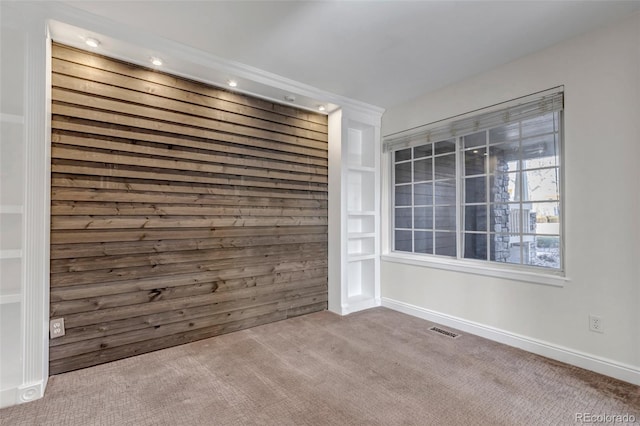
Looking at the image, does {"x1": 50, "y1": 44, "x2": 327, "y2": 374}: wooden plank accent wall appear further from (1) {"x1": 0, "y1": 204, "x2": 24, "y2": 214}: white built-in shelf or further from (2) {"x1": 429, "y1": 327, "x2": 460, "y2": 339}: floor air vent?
(2) {"x1": 429, "y1": 327, "x2": 460, "y2": 339}: floor air vent

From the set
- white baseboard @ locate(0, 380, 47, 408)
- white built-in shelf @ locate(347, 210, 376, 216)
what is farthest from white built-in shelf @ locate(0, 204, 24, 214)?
white built-in shelf @ locate(347, 210, 376, 216)

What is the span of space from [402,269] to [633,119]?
242cm

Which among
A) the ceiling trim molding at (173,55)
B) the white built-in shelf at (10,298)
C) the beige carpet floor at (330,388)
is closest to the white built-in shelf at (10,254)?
the white built-in shelf at (10,298)

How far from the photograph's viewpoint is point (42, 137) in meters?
2.00

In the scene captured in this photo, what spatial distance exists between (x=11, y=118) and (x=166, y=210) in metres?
1.12

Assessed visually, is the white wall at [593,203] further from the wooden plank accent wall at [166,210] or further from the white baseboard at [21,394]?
the white baseboard at [21,394]

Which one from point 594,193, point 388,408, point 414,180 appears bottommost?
point 388,408

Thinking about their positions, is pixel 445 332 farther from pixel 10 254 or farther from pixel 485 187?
pixel 10 254

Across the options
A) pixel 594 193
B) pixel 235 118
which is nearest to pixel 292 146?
pixel 235 118

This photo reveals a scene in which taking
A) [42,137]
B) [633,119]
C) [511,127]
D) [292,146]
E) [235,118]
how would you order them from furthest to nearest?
[292,146]
[235,118]
[511,127]
[633,119]
[42,137]

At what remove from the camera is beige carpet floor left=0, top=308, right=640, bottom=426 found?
5.90 feet

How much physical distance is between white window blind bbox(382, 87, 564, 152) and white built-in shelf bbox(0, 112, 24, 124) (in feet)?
11.3

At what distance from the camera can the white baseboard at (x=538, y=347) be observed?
218 centimetres

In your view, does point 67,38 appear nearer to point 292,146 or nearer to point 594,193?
point 292,146
